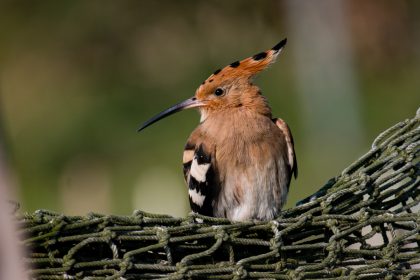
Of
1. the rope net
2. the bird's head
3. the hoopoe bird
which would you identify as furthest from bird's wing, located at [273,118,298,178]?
the rope net

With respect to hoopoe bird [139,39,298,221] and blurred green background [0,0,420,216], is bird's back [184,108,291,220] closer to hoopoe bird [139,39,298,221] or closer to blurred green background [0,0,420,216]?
hoopoe bird [139,39,298,221]

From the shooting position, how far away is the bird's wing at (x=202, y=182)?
3.93 meters

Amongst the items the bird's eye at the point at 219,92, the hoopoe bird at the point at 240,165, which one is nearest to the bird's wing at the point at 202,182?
the hoopoe bird at the point at 240,165

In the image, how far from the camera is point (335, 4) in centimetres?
1111

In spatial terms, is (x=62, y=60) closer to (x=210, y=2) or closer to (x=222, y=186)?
(x=210, y=2)

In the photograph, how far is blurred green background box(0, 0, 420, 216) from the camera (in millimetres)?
9484

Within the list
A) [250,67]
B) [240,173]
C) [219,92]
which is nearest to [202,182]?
[240,173]

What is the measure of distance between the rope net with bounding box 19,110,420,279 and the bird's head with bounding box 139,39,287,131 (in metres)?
1.08

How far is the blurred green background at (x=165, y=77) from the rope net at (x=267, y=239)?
17.3ft

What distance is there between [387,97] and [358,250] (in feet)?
26.8

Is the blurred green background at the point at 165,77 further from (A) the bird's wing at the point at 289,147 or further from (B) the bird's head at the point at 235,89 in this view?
(A) the bird's wing at the point at 289,147

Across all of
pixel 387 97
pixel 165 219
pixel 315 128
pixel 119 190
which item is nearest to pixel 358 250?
pixel 165 219

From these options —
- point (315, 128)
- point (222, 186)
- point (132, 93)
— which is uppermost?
point (132, 93)

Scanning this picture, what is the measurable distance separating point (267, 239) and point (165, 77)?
8585 mm
